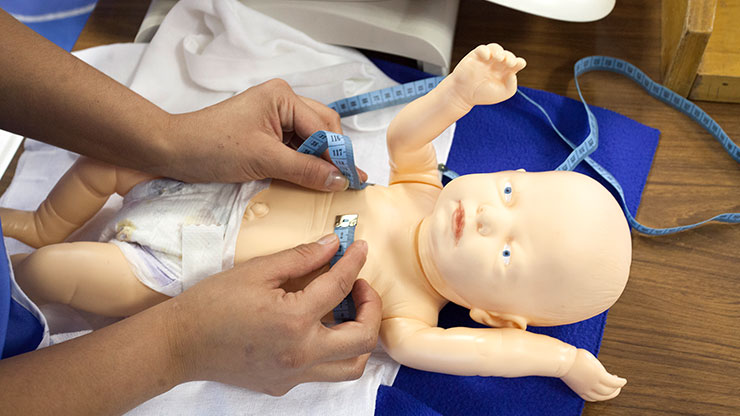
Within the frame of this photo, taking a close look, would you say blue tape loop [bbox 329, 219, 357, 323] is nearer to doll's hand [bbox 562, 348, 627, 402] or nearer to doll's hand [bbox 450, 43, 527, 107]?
doll's hand [bbox 450, 43, 527, 107]

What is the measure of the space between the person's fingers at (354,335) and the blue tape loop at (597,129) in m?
0.79

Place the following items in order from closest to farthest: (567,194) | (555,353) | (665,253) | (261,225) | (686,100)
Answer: (567,194) → (555,353) → (261,225) → (665,253) → (686,100)

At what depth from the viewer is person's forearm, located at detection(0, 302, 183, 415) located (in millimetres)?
1037

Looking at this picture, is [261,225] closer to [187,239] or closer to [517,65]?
[187,239]

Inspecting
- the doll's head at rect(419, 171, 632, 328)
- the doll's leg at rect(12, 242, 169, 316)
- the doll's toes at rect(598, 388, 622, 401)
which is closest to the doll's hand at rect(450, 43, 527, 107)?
the doll's head at rect(419, 171, 632, 328)

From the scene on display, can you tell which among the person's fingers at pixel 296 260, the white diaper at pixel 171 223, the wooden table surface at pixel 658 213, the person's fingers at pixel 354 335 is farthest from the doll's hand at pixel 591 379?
the white diaper at pixel 171 223

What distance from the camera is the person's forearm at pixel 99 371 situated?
1.04m

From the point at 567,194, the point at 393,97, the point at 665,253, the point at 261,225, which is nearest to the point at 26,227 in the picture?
the point at 261,225

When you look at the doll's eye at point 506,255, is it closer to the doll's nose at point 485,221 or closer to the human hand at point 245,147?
the doll's nose at point 485,221

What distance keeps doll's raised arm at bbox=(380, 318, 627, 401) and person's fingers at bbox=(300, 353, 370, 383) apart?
128mm

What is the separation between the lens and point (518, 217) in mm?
1315

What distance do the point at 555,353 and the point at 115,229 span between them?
1.08m

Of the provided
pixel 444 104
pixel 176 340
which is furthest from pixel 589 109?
pixel 176 340

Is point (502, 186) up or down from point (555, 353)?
up
